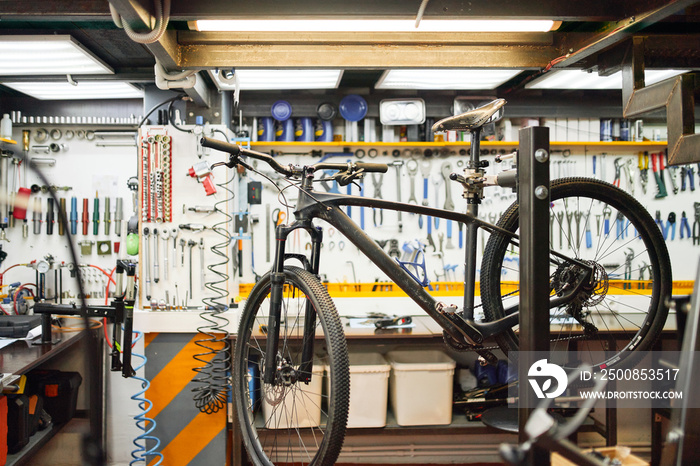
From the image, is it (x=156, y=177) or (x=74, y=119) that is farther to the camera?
(x=74, y=119)

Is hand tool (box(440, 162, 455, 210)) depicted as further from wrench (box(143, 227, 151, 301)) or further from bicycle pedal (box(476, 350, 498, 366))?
bicycle pedal (box(476, 350, 498, 366))

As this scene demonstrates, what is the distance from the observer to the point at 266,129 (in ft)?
12.8

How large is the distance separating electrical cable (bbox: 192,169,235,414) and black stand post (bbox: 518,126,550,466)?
224 cm

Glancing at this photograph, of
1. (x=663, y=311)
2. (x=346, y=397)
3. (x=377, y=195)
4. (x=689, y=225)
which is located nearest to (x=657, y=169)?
(x=689, y=225)

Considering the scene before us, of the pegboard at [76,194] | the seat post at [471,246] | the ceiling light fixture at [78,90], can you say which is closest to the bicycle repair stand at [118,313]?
the pegboard at [76,194]

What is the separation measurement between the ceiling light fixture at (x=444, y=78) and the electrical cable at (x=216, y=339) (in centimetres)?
135

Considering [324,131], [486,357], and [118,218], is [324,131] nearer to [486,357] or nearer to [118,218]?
[118,218]

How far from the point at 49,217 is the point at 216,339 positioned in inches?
78.4

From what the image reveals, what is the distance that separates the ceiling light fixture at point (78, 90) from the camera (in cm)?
346

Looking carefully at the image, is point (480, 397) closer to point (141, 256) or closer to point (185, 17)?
point (141, 256)

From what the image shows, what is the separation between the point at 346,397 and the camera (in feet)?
4.30

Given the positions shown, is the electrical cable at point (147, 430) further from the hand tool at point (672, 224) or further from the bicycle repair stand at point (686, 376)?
the hand tool at point (672, 224)

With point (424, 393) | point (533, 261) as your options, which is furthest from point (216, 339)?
point (533, 261)

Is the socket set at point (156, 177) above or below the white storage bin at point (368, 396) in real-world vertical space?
above
